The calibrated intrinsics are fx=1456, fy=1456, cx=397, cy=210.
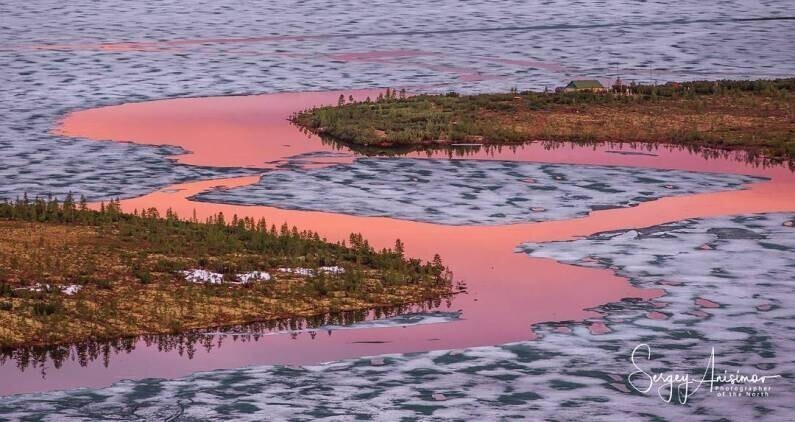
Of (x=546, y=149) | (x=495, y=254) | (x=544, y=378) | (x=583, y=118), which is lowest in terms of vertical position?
(x=544, y=378)

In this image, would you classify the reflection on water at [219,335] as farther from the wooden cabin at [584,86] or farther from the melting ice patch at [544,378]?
the wooden cabin at [584,86]

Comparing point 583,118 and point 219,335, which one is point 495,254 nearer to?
point 219,335

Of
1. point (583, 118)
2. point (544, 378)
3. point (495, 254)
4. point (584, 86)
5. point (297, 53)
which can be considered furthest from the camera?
point (297, 53)

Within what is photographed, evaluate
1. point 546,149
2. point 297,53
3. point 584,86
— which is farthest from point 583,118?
point 297,53

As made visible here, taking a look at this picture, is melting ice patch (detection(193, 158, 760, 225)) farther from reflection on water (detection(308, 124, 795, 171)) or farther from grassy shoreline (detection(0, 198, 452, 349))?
grassy shoreline (detection(0, 198, 452, 349))

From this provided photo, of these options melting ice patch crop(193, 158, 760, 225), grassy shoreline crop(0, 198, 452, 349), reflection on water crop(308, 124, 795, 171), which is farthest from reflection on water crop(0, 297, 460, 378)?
reflection on water crop(308, 124, 795, 171)

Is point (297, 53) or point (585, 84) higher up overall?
point (297, 53)

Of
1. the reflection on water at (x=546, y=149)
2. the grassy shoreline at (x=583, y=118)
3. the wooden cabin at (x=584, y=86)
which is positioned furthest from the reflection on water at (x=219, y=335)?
the wooden cabin at (x=584, y=86)
